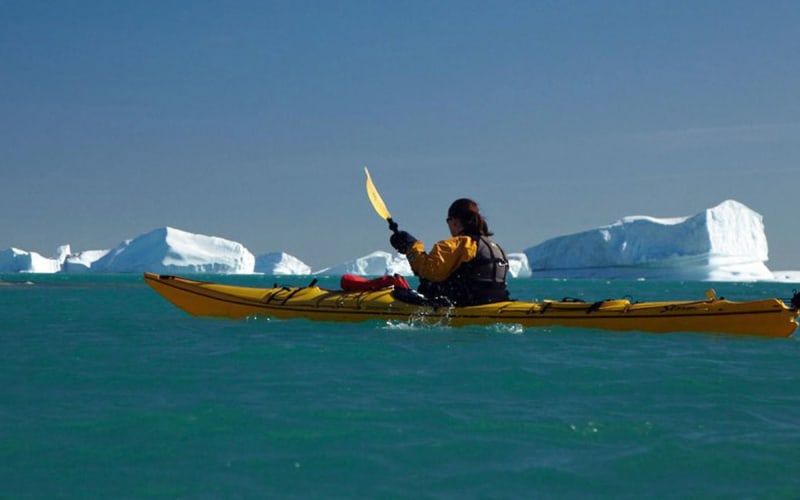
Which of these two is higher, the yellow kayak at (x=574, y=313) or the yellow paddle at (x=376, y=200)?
the yellow paddle at (x=376, y=200)

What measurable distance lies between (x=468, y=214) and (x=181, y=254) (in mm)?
81628

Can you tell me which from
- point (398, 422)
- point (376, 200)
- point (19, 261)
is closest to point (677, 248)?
point (376, 200)

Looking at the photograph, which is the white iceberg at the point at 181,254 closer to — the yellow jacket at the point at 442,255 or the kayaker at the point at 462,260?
the kayaker at the point at 462,260

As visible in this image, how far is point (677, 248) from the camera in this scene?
61875 mm

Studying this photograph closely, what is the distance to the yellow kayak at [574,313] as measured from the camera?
8523mm

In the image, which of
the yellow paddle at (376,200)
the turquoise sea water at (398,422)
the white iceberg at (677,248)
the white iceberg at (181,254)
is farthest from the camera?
the white iceberg at (181,254)

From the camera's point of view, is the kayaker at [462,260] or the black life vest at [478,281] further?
the black life vest at [478,281]

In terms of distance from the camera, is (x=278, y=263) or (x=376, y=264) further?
(x=278, y=263)

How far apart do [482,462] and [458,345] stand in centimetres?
406

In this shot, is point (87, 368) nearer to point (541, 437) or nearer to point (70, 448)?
point (70, 448)

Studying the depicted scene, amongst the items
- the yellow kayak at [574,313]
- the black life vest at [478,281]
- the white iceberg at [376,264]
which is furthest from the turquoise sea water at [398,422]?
the white iceberg at [376,264]

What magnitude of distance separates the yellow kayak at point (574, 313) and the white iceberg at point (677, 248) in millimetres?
53018

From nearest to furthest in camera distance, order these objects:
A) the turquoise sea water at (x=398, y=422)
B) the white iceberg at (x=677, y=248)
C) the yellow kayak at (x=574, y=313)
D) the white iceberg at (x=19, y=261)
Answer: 1. the turquoise sea water at (x=398, y=422)
2. the yellow kayak at (x=574, y=313)
3. the white iceberg at (x=677, y=248)
4. the white iceberg at (x=19, y=261)

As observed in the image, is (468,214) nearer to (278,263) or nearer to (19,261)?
(278,263)
